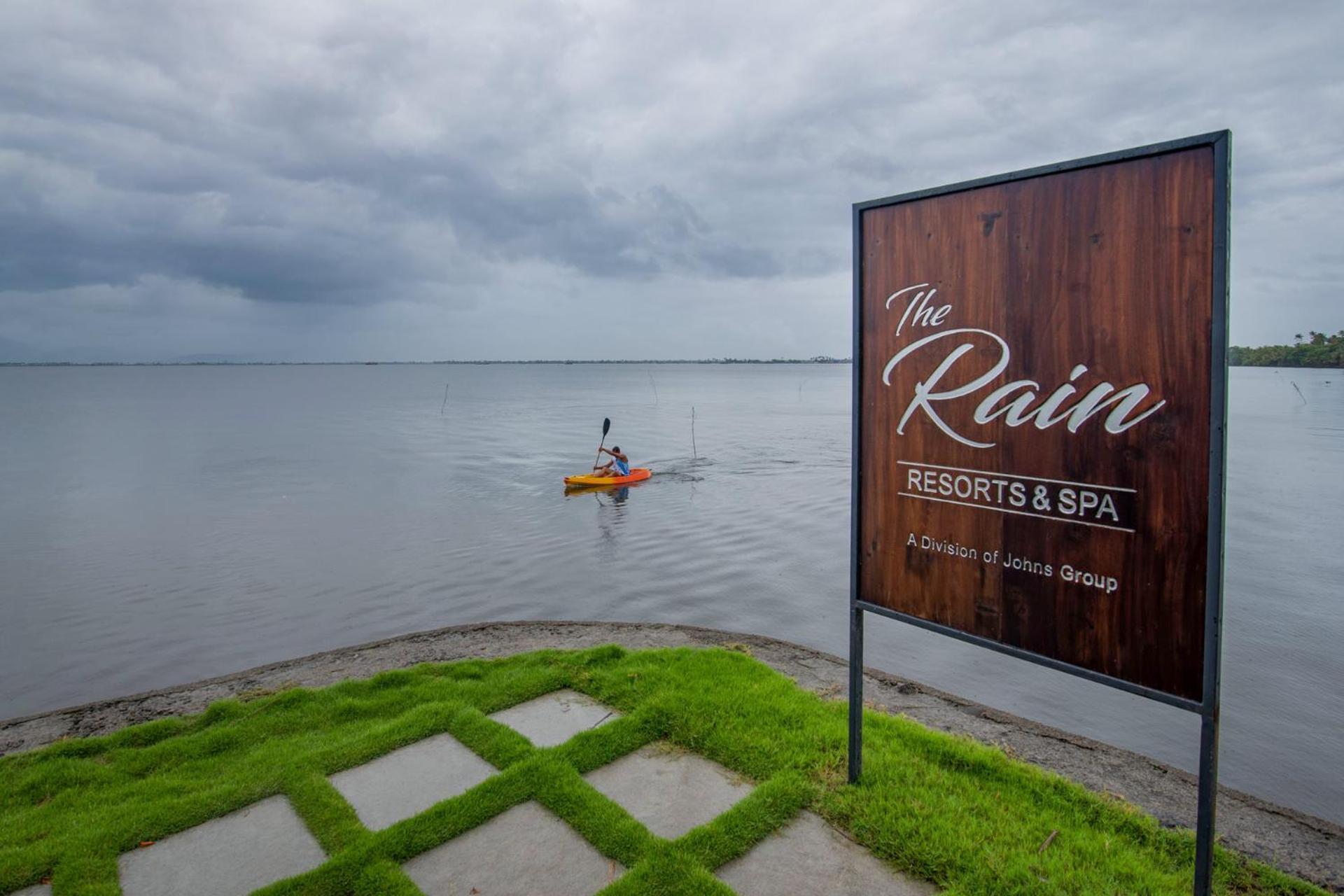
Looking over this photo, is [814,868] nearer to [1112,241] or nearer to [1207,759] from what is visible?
[1207,759]

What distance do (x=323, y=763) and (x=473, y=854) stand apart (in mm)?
1509

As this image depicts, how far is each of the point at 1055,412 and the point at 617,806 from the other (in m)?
3.11

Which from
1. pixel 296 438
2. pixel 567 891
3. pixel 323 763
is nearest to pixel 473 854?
pixel 567 891

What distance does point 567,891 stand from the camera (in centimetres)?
350

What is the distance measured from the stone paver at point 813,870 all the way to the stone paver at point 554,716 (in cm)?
168

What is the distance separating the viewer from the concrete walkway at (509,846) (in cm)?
355

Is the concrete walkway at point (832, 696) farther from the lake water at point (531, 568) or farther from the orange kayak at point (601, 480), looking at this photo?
the orange kayak at point (601, 480)

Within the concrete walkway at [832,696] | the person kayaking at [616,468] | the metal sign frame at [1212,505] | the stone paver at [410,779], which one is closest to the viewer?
the metal sign frame at [1212,505]

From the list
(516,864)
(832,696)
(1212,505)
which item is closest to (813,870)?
(516,864)

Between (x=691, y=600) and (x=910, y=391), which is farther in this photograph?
(x=691, y=600)

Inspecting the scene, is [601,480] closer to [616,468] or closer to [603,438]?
[616,468]

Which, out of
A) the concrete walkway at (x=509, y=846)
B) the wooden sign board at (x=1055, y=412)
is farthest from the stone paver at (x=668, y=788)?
the wooden sign board at (x=1055, y=412)

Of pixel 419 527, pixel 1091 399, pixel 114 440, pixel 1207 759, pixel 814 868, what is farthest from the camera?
pixel 114 440

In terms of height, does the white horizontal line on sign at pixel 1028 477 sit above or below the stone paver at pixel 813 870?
above
